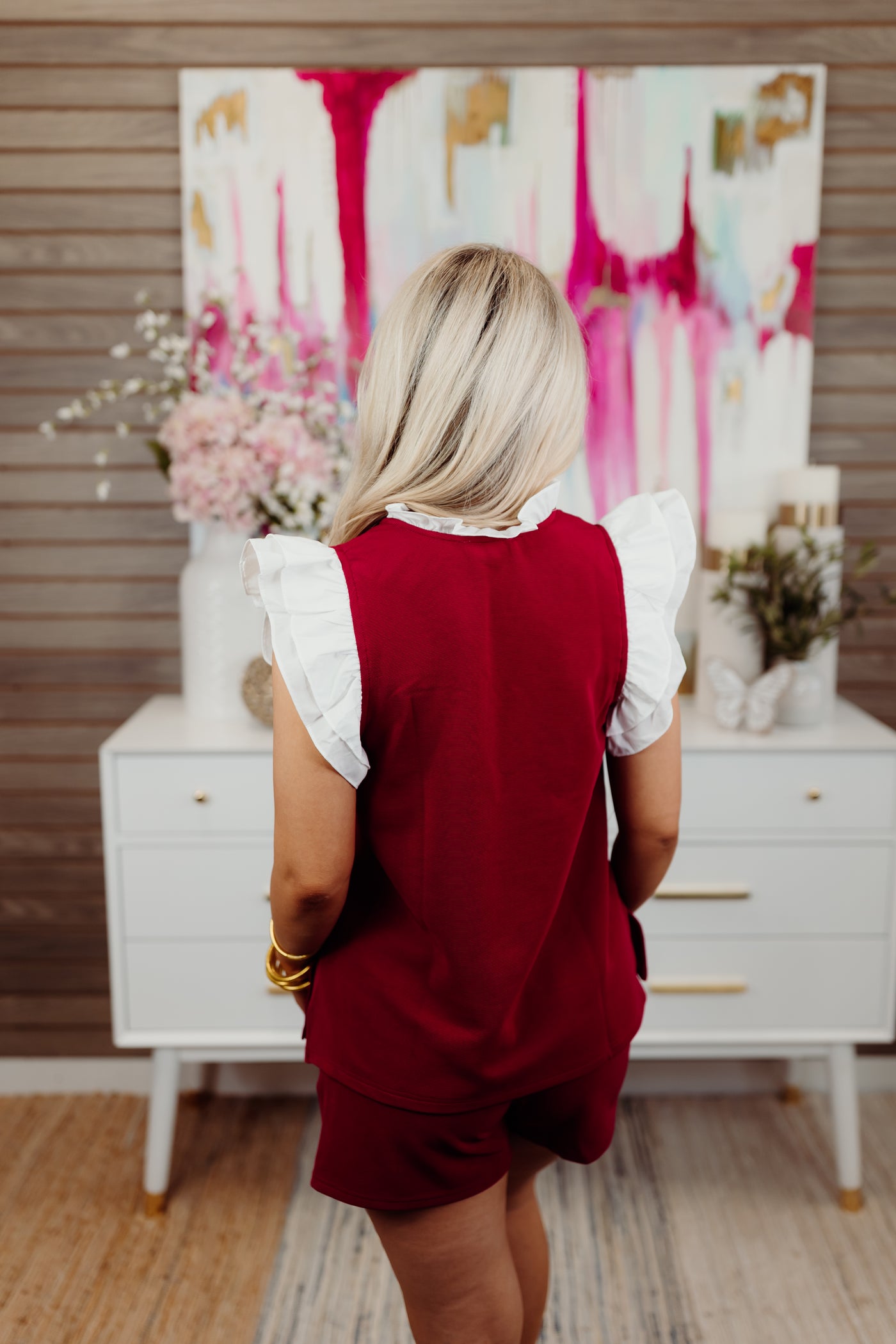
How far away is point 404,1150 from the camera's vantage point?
96 cm

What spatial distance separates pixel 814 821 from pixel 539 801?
107 cm

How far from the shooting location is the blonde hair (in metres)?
0.85

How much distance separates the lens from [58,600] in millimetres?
2129

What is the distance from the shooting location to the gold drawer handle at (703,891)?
183 centimetres

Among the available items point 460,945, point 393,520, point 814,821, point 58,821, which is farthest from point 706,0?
point 58,821

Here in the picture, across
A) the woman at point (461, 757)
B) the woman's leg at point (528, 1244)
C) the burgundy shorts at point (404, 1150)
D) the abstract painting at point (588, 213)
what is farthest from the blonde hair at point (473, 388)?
the abstract painting at point (588, 213)

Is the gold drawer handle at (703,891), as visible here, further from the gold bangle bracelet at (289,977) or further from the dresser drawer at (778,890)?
the gold bangle bracelet at (289,977)

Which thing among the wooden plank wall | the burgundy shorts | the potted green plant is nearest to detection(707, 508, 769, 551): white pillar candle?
the potted green plant

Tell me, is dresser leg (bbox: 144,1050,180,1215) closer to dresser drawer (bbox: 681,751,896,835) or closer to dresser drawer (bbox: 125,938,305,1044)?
dresser drawer (bbox: 125,938,305,1044)

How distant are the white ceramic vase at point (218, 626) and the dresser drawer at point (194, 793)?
0.17 metres

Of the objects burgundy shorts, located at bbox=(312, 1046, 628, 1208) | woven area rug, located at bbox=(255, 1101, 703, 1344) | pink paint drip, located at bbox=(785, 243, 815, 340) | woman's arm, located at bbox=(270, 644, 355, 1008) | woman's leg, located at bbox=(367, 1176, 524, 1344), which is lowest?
woven area rug, located at bbox=(255, 1101, 703, 1344)

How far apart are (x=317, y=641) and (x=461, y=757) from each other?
0.15m

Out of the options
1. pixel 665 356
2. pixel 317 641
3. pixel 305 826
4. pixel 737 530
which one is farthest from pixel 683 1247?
pixel 665 356

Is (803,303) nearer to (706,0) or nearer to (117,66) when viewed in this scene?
(706,0)
